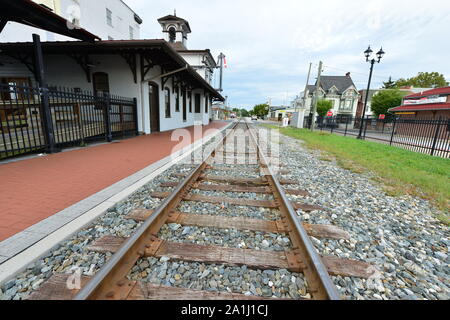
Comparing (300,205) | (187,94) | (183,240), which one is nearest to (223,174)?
(300,205)

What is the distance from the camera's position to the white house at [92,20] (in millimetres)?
13719

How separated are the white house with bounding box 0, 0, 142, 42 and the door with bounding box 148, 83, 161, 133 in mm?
6548

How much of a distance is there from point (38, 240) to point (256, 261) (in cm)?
218

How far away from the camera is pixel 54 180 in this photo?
376 centimetres

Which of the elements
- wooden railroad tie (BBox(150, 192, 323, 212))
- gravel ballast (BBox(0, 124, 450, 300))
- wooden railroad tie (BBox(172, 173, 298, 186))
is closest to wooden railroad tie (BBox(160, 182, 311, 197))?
gravel ballast (BBox(0, 124, 450, 300))

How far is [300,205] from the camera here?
305cm

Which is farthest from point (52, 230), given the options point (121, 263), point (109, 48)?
point (109, 48)

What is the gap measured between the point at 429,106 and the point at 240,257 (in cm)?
3257

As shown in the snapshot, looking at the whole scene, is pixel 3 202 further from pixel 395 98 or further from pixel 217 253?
pixel 395 98

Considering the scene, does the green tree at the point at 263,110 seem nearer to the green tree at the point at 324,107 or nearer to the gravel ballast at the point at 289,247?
the green tree at the point at 324,107

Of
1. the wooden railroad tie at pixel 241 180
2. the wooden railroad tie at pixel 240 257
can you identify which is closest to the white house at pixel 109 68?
the wooden railroad tie at pixel 241 180

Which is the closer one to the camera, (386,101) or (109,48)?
(109,48)

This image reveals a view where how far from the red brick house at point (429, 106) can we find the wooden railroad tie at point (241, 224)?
2832cm

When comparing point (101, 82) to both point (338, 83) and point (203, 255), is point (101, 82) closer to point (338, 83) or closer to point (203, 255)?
point (203, 255)
